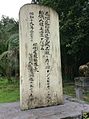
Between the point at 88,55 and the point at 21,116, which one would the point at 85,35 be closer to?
the point at 88,55

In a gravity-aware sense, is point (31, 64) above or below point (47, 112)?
above

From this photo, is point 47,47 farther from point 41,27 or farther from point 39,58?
point 41,27

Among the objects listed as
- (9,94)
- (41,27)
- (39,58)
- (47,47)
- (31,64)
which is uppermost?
(41,27)

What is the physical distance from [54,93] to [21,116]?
1025mm

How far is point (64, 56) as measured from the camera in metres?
15.0

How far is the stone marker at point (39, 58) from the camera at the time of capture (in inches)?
176

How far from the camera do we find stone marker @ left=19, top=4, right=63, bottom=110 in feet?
14.6

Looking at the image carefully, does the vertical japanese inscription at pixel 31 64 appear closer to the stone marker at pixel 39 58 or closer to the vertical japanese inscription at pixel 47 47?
the stone marker at pixel 39 58

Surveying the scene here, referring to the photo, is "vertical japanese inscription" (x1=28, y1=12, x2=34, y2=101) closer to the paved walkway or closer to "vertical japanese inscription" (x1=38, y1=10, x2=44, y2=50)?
"vertical japanese inscription" (x1=38, y1=10, x2=44, y2=50)

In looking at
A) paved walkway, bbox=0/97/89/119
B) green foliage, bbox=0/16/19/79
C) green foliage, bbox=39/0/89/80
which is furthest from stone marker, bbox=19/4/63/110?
green foliage, bbox=0/16/19/79

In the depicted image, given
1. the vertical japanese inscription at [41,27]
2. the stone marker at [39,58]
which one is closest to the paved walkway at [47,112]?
the stone marker at [39,58]

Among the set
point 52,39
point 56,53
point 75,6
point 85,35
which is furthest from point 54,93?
point 75,6

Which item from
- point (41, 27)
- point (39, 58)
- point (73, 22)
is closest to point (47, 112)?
point (39, 58)

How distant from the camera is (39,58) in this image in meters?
4.63
